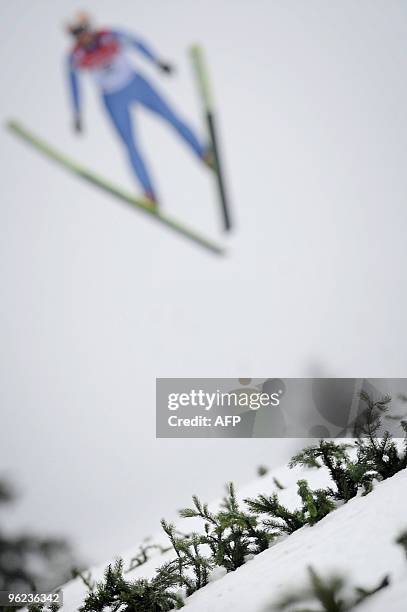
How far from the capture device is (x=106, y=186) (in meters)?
4.57

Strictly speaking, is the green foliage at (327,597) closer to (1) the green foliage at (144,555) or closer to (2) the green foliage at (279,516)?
(2) the green foliage at (279,516)

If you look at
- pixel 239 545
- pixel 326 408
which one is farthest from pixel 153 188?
pixel 326 408

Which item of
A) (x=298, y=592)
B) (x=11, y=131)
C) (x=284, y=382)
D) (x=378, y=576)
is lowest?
(x=298, y=592)

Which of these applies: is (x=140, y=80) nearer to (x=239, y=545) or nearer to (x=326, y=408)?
(x=239, y=545)

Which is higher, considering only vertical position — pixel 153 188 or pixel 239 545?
pixel 153 188

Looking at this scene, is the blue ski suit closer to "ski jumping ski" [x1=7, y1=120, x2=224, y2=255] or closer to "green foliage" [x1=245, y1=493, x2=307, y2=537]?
"ski jumping ski" [x1=7, y1=120, x2=224, y2=255]

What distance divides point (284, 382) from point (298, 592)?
12.6m

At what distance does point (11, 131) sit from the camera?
479 cm

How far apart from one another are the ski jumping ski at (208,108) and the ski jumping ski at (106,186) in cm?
93

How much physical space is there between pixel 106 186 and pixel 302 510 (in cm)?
517

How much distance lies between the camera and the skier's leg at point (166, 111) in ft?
12.7

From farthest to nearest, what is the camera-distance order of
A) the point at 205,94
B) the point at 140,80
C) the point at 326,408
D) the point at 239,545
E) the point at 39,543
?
the point at 326,408 → the point at 39,543 → the point at 239,545 → the point at 140,80 → the point at 205,94

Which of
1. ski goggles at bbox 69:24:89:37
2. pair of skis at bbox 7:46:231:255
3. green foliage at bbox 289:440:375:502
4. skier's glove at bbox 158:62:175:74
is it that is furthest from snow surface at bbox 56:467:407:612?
ski goggles at bbox 69:24:89:37

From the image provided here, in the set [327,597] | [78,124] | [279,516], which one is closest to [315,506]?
[279,516]
